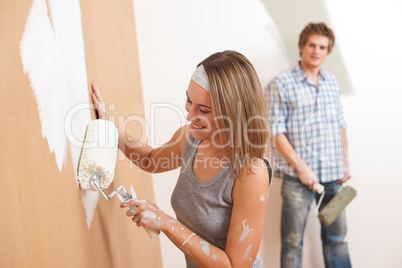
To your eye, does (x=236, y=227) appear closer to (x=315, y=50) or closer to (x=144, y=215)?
(x=144, y=215)

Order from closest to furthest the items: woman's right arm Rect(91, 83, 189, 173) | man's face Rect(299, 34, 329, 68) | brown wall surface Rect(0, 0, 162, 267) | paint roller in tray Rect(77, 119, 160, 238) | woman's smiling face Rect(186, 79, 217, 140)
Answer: brown wall surface Rect(0, 0, 162, 267) < paint roller in tray Rect(77, 119, 160, 238) < woman's smiling face Rect(186, 79, 217, 140) < woman's right arm Rect(91, 83, 189, 173) < man's face Rect(299, 34, 329, 68)

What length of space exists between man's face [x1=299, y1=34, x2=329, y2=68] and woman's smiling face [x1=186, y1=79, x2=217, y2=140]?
4.17 ft

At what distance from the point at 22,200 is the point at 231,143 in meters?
0.55

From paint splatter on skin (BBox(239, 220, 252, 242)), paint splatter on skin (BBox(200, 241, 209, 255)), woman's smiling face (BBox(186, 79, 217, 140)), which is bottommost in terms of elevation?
paint splatter on skin (BBox(200, 241, 209, 255))

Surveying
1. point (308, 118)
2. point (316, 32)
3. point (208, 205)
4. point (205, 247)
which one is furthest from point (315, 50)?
point (205, 247)

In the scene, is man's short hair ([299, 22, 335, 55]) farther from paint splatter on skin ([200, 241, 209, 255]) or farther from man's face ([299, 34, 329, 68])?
paint splatter on skin ([200, 241, 209, 255])

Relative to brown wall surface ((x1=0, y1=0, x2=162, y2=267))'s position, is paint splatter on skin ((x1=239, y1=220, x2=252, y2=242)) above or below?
below

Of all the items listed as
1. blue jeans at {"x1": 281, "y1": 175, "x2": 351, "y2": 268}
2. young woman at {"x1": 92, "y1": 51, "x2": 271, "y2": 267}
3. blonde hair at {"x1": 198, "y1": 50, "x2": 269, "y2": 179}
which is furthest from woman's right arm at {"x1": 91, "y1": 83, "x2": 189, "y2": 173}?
blue jeans at {"x1": 281, "y1": 175, "x2": 351, "y2": 268}

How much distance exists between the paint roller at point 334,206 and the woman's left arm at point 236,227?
1113mm

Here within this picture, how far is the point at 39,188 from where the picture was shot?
0.63m

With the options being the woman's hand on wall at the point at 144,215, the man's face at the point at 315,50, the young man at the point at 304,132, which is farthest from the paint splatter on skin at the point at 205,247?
the man's face at the point at 315,50

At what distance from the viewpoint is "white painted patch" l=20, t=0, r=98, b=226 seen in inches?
25.6

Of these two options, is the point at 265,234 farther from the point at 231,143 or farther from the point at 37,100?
the point at 37,100

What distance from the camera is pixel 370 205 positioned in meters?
2.40
